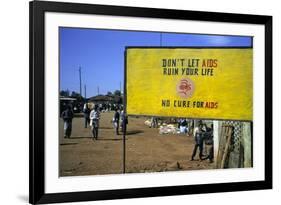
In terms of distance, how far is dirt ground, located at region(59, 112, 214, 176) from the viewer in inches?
78.6

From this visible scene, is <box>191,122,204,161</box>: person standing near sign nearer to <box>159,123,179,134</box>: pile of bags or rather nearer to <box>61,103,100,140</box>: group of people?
<box>159,123,179,134</box>: pile of bags

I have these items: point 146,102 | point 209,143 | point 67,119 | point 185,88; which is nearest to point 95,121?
point 67,119

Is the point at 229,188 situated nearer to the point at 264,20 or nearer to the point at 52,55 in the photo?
the point at 264,20

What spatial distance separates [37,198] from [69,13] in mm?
770

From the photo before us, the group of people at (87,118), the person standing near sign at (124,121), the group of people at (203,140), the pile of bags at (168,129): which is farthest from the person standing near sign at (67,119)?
the group of people at (203,140)

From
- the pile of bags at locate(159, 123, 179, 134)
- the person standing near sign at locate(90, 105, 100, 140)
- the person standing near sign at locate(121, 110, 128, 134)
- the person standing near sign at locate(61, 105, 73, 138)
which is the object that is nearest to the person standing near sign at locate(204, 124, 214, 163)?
the pile of bags at locate(159, 123, 179, 134)

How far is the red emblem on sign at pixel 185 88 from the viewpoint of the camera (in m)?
2.15

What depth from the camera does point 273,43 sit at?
2.30m

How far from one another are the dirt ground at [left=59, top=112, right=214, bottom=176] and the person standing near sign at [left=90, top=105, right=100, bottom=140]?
0.06 feet

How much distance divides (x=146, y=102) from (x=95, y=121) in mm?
248

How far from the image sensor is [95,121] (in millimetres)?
2043

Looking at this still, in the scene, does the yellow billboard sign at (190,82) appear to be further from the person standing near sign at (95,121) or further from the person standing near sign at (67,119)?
the person standing near sign at (67,119)

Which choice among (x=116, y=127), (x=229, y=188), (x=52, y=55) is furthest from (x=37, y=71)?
(x=229, y=188)

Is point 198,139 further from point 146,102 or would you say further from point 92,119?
point 92,119
